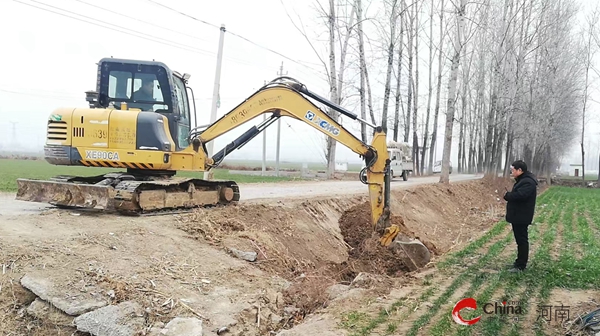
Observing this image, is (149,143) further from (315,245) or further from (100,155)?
(315,245)

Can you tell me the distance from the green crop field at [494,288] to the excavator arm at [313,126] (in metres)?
1.50

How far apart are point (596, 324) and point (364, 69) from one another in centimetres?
2404

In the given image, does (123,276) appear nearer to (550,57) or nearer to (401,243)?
(401,243)

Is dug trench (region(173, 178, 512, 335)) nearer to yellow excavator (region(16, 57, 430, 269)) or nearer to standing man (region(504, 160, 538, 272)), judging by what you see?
yellow excavator (region(16, 57, 430, 269))

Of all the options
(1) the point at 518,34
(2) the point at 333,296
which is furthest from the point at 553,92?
(2) the point at 333,296

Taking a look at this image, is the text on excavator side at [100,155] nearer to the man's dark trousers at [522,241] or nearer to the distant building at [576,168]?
the man's dark trousers at [522,241]

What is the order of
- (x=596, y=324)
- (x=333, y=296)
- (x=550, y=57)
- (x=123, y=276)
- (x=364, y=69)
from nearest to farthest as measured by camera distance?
1. (x=596, y=324)
2. (x=123, y=276)
3. (x=333, y=296)
4. (x=364, y=69)
5. (x=550, y=57)

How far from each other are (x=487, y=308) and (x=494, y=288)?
3.60 ft

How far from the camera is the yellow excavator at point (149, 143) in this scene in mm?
8781

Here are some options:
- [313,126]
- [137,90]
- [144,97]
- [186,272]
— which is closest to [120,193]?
[144,97]

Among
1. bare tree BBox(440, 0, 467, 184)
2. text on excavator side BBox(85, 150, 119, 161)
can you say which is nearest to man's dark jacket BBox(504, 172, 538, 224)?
text on excavator side BBox(85, 150, 119, 161)

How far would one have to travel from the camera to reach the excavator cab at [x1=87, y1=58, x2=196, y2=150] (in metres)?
9.42

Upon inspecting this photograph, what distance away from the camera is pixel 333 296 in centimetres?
673

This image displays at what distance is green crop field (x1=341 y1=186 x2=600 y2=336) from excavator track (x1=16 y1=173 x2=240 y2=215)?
15.1 ft
